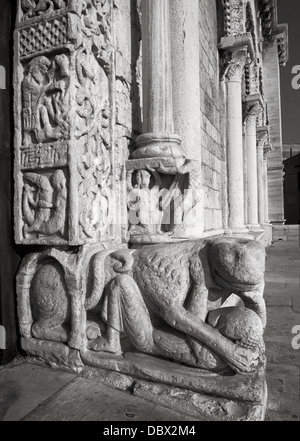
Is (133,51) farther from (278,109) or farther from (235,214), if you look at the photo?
(278,109)

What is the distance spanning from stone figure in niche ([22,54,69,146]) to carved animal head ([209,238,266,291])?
53.6 inches

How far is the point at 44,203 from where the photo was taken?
7.62ft

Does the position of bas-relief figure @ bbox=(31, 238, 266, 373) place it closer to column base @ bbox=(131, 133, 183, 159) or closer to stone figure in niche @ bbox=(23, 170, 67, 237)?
stone figure in niche @ bbox=(23, 170, 67, 237)

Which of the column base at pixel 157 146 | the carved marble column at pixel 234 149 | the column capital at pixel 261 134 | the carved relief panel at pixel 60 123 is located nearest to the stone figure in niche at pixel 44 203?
the carved relief panel at pixel 60 123

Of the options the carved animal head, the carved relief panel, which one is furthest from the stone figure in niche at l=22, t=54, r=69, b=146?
the carved animal head

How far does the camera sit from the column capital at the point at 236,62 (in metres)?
6.22

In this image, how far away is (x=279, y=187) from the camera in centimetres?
1507

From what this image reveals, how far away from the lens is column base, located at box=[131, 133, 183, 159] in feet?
9.40

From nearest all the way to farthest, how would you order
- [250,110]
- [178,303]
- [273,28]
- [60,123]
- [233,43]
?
[178,303], [60,123], [233,43], [250,110], [273,28]

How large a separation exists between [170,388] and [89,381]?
569 mm

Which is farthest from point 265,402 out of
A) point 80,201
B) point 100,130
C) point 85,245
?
point 100,130

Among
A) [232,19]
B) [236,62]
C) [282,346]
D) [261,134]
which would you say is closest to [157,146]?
[282,346]

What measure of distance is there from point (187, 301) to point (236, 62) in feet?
19.1

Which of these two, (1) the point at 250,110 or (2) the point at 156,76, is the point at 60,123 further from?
(1) the point at 250,110
